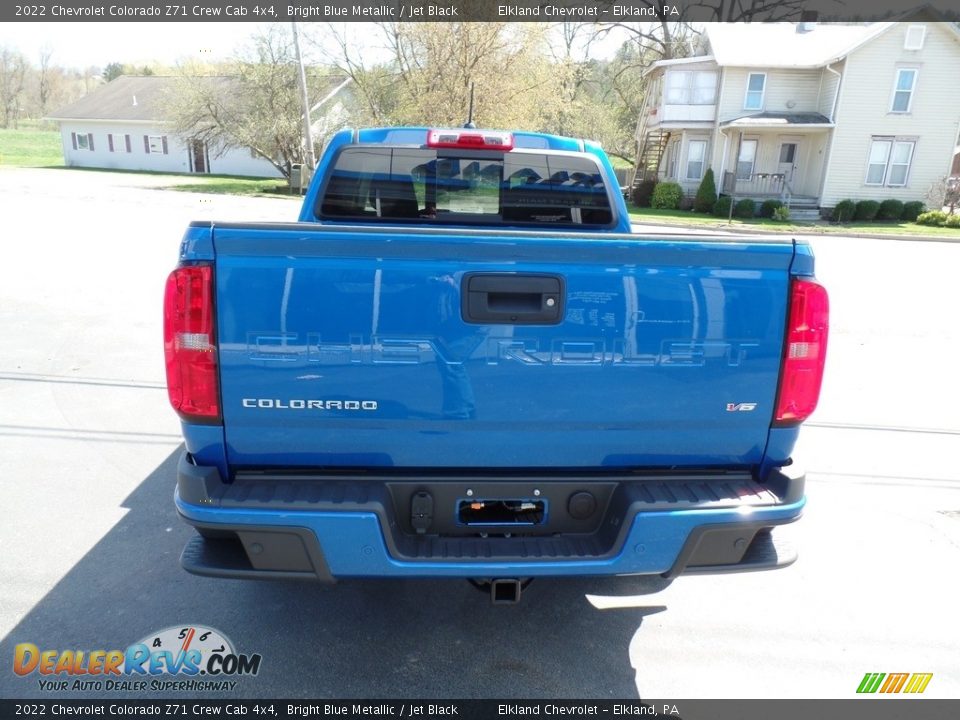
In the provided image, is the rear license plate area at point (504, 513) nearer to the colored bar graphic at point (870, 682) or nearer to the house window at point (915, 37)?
the colored bar graphic at point (870, 682)

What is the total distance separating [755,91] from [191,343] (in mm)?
33336

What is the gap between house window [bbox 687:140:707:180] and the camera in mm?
31641

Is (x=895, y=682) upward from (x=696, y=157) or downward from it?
downward

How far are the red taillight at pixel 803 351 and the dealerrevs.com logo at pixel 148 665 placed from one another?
245cm

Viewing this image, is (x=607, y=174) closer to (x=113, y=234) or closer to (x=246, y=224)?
(x=246, y=224)

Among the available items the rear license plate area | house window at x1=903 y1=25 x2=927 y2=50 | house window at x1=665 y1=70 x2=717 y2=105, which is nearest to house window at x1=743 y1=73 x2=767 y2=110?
house window at x1=665 y1=70 x2=717 y2=105

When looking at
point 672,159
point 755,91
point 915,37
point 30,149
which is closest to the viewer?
point 915,37

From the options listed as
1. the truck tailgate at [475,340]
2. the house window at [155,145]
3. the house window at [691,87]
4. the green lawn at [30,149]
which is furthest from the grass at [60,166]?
the truck tailgate at [475,340]

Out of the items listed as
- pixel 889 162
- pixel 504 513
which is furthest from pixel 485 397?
pixel 889 162

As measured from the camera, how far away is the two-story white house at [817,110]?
27.1 m

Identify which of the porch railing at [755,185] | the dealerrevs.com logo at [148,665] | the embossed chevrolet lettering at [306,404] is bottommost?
the dealerrevs.com logo at [148,665]

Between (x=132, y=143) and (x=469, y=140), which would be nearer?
(x=469, y=140)

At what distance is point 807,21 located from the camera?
107ft

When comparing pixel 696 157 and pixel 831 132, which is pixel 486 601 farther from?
pixel 696 157
